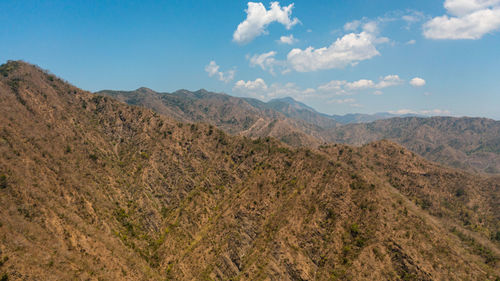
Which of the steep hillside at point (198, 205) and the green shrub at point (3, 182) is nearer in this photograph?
the green shrub at point (3, 182)

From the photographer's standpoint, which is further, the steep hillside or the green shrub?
the steep hillside

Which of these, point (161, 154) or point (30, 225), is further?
point (161, 154)

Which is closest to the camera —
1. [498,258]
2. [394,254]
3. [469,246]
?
[394,254]

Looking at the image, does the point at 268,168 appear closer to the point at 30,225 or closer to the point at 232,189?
the point at 232,189

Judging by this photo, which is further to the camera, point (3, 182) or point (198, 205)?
point (198, 205)

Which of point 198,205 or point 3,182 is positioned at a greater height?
point 3,182

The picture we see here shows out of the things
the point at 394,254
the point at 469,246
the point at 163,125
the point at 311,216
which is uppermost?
the point at 163,125

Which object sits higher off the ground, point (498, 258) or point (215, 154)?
point (215, 154)

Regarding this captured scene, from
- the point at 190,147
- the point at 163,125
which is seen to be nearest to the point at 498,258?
the point at 190,147
